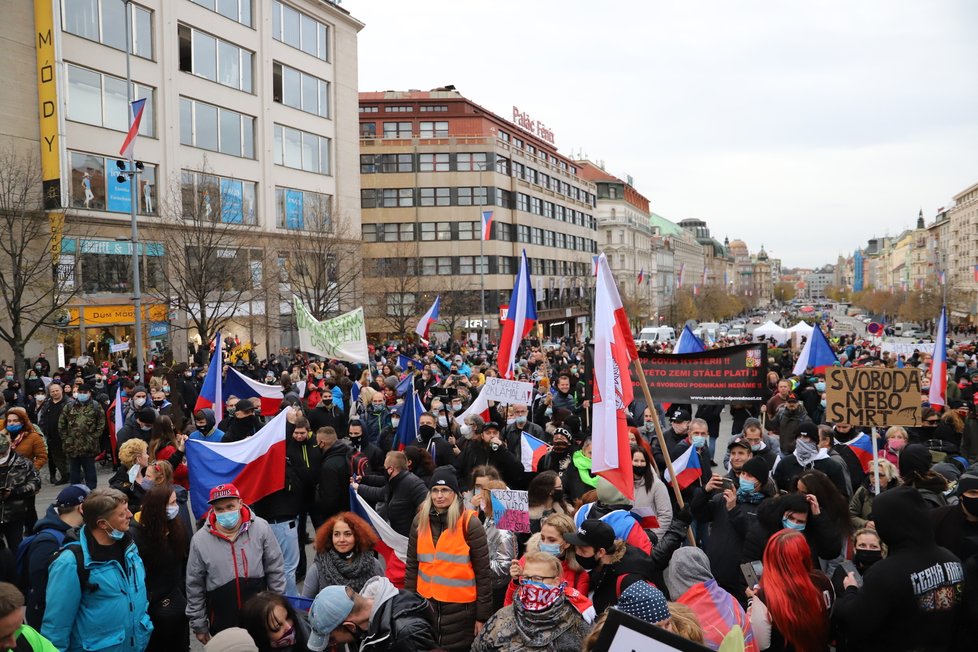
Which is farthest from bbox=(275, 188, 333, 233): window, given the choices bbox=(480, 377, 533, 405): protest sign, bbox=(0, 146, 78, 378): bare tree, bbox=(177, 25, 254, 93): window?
bbox=(480, 377, 533, 405): protest sign

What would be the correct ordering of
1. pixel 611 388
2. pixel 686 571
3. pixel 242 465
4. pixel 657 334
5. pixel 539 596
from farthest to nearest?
1. pixel 657 334
2. pixel 242 465
3. pixel 611 388
4. pixel 686 571
5. pixel 539 596

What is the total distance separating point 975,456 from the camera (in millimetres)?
Answer: 10594

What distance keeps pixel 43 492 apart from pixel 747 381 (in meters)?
11.3

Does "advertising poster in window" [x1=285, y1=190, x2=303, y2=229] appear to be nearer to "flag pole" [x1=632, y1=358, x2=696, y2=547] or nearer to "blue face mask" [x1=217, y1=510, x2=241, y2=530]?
"blue face mask" [x1=217, y1=510, x2=241, y2=530]

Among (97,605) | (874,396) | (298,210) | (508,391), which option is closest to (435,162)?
(298,210)

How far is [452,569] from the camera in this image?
5.34 metres

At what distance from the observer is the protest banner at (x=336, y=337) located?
16.0m

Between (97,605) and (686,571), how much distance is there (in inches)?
144

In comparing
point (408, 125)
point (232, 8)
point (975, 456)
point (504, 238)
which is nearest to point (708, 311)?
point (504, 238)

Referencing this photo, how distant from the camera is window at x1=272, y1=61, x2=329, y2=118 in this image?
3966cm

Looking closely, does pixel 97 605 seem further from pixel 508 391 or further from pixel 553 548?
pixel 508 391

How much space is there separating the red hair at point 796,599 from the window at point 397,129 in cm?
5956

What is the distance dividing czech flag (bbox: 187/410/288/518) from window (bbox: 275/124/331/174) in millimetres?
34089

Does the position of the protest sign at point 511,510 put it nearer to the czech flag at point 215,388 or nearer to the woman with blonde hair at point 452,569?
the woman with blonde hair at point 452,569
